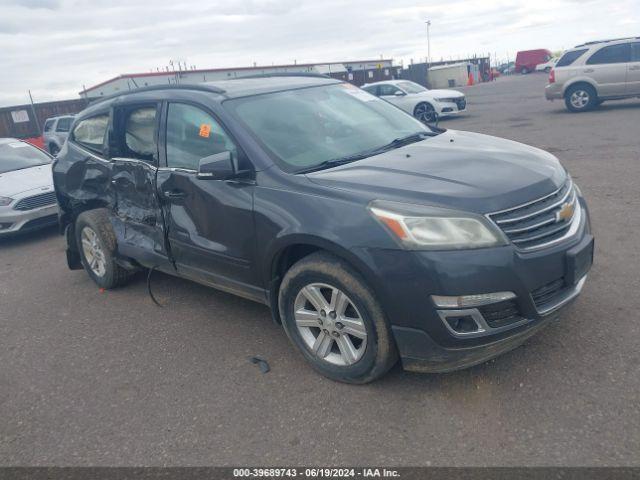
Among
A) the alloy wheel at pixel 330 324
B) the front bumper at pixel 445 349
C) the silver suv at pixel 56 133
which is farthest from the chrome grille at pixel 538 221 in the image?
the silver suv at pixel 56 133

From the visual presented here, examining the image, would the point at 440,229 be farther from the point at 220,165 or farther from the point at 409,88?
the point at 409,88

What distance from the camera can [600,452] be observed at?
2551 millimetres

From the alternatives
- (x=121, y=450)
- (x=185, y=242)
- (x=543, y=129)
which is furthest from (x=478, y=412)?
(x=543, y=129)

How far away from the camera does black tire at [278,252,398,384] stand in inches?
120

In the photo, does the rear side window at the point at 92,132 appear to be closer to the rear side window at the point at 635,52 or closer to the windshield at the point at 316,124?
the windshield at the point at 316,124

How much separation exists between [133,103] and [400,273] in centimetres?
298

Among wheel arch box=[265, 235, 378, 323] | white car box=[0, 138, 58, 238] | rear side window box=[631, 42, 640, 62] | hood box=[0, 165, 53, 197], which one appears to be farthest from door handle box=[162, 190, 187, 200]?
rear side window box=[631, 42, 640, 62]

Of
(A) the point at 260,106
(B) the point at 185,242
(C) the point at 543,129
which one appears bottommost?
(C) the point at 543,129

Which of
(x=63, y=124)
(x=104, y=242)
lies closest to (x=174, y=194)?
(x=104, y=242)

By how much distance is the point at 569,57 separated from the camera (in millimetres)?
15375

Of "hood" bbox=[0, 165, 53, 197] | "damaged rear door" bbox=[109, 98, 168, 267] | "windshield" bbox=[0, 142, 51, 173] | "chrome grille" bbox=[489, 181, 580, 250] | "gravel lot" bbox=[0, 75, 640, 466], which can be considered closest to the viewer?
"gravel lot" bbox=[0, 75, 640, 466]

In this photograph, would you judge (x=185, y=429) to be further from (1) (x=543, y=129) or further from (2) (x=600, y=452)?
(1) (x=543, y=129)

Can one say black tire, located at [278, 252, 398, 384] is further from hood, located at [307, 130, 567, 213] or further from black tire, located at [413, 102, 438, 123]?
black tire, located at [413, 102, 438, 123]

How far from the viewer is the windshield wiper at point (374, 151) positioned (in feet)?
11.7
